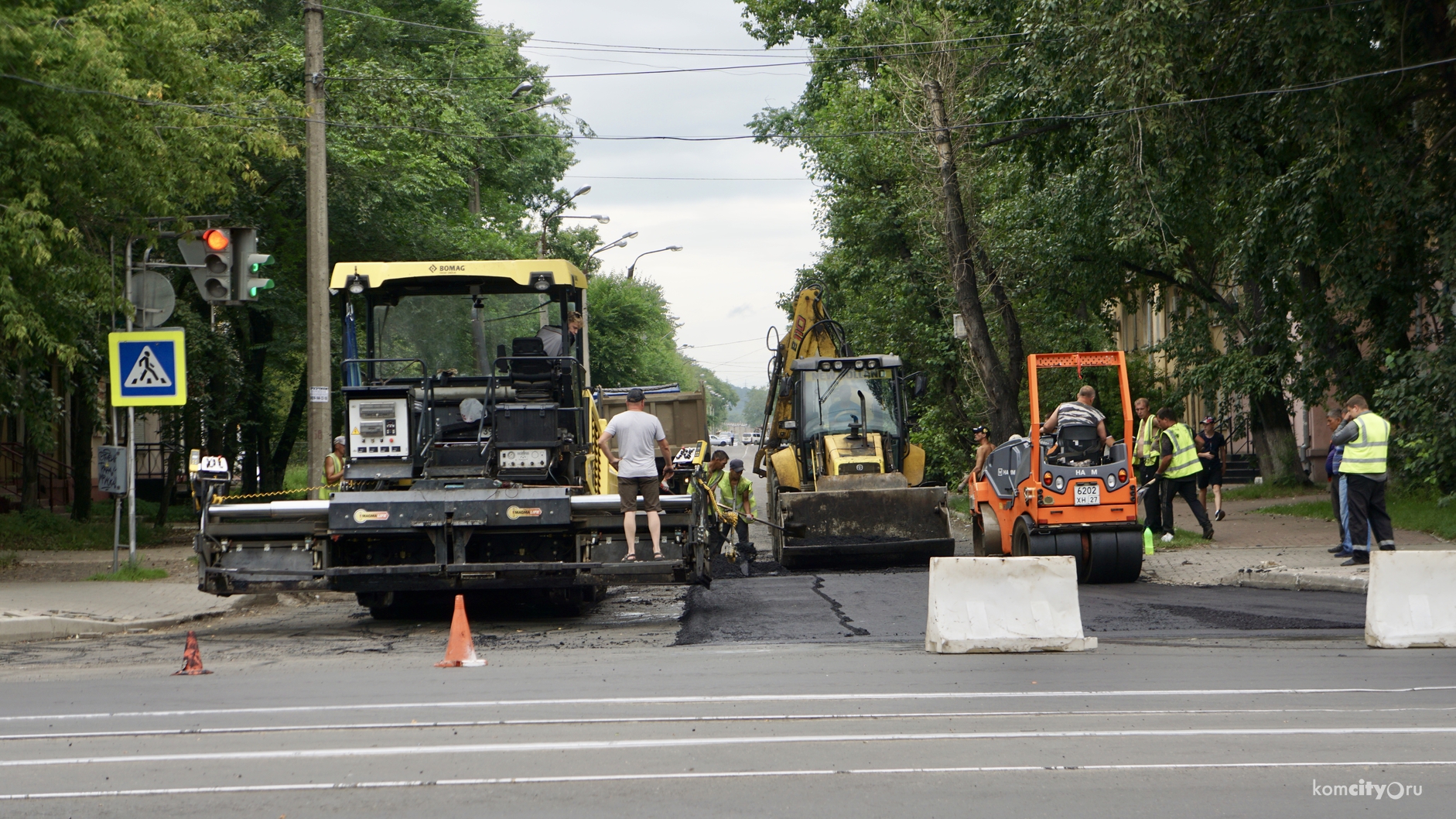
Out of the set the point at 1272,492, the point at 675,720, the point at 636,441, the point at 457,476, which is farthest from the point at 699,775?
the point at 1272,492

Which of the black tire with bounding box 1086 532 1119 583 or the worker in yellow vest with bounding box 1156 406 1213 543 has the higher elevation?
the worker in yellow vest with bounding box 1156 406 1213 543

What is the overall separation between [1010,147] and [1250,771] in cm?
1870

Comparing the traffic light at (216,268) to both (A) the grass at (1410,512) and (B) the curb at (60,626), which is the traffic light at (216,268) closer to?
(B) the curb at (60,626)

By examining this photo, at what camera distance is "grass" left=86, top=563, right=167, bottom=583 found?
15164 millimetres

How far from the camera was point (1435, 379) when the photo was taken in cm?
1675

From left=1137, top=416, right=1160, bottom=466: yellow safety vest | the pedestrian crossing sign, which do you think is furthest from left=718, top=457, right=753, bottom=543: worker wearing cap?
the pedestrian crossing sign

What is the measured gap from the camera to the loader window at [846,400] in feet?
59.6

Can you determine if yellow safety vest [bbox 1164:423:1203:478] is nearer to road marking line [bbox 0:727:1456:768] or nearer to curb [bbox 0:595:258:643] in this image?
road marking line [bbox 0:727:1456:768]

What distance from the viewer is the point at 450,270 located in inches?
472

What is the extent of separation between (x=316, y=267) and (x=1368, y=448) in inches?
482

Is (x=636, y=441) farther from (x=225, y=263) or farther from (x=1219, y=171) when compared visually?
(x=1219, y=171)

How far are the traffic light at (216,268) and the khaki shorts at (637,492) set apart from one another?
6.17 metres

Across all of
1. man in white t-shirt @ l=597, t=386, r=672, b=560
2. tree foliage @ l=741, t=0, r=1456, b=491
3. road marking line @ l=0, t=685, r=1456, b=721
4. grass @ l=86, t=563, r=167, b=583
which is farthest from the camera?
tree foliage @ l=741, t=0, r=1456, b=491

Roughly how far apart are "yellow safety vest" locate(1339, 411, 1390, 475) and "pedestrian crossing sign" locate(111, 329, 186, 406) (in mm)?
12510
